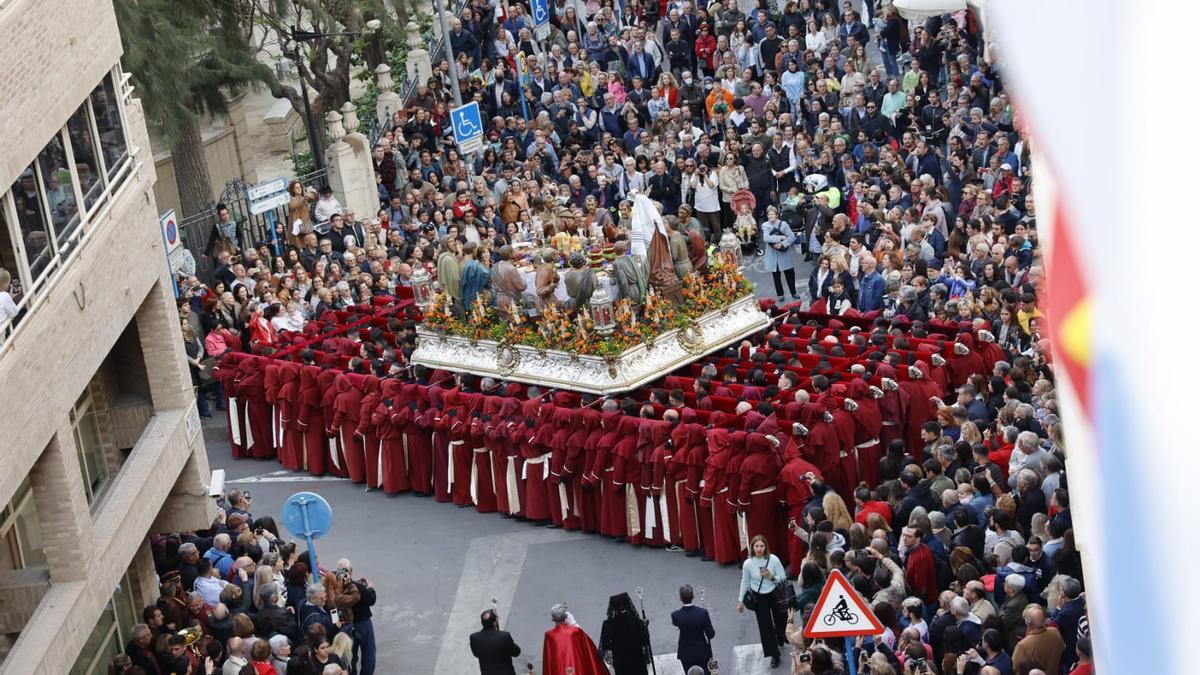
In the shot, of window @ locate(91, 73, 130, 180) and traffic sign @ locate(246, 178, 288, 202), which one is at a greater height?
window @ locate(91, 73, 130, 180)

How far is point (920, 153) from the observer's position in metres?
27.5

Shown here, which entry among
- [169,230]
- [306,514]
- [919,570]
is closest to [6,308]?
[306,514]

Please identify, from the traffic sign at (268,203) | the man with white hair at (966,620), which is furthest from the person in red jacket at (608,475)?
the traffic sign at (268,203)

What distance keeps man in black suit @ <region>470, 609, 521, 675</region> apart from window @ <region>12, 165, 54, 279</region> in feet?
16.7

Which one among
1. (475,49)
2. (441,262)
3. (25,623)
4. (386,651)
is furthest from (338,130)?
(25,623)

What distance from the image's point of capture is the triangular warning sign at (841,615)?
13227 mm

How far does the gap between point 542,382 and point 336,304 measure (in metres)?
6.03

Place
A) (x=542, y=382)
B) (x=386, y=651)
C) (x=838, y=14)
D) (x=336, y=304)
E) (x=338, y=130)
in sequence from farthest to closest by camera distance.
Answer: (x=838, y=14) < (x=338, y=130) < (x=336, y=304) < (x=542, y=382) < (x=386, y=651)

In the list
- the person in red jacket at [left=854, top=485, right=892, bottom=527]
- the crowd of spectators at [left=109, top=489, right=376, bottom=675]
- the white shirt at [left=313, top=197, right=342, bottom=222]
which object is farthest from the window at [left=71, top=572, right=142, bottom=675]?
the white shirt at [left=313, top=197, right=342, bottom=222]

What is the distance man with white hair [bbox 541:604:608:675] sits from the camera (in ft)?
51.9

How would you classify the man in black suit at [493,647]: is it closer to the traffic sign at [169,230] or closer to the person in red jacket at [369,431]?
the person in red jacket at [369,431]

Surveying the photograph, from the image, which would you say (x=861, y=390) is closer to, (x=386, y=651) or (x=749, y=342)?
(x=749, y=342)

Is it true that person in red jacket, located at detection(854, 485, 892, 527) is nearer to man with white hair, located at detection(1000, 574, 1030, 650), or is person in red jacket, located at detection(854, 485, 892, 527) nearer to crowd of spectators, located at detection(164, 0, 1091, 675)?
crowd of spectators, located at detection(164, 0, 1091, 675)

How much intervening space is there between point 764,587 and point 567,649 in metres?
2.09
